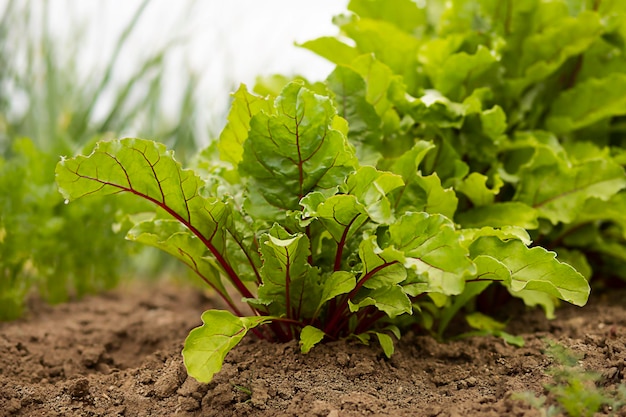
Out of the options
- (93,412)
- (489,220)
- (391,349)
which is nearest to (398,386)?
(391,349)

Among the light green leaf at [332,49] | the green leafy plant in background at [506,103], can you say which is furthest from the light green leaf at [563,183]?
the light green leaf at [332,49]

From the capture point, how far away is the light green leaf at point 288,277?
3.93ft

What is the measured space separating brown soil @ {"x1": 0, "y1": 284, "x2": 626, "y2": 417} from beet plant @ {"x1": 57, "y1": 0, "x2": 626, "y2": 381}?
0.06 meters

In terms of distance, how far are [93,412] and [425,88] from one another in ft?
3.79

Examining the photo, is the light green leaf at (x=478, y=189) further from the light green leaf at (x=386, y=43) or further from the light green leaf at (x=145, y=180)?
the light green leaf at (x=145, y=180)

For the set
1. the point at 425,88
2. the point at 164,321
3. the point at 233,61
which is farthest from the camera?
the point at 233,61

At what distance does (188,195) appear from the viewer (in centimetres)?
126

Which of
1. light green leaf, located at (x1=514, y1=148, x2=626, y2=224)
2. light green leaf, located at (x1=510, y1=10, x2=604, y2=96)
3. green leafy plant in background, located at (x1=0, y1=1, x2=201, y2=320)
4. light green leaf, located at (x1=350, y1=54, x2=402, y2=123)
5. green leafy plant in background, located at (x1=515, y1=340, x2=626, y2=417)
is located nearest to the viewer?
green leafy plant in background, located at (x1=515, y1=340, x2=626, y2=417)

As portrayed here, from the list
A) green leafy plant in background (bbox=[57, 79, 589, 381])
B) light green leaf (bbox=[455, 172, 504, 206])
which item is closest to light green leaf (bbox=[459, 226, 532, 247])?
green leafy plant in background (bbox=[57, 79, 589, 381])

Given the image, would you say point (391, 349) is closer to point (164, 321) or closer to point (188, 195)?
point (188, 195)

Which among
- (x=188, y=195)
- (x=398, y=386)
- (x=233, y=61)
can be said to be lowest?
(x=398, y=386)

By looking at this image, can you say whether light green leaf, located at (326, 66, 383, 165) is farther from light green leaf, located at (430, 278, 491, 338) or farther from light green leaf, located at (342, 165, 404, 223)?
light green leaf, located at (430, 278, 491, 338)

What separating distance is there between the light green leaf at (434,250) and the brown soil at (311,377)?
0.75 feet

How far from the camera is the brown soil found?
1186mm
